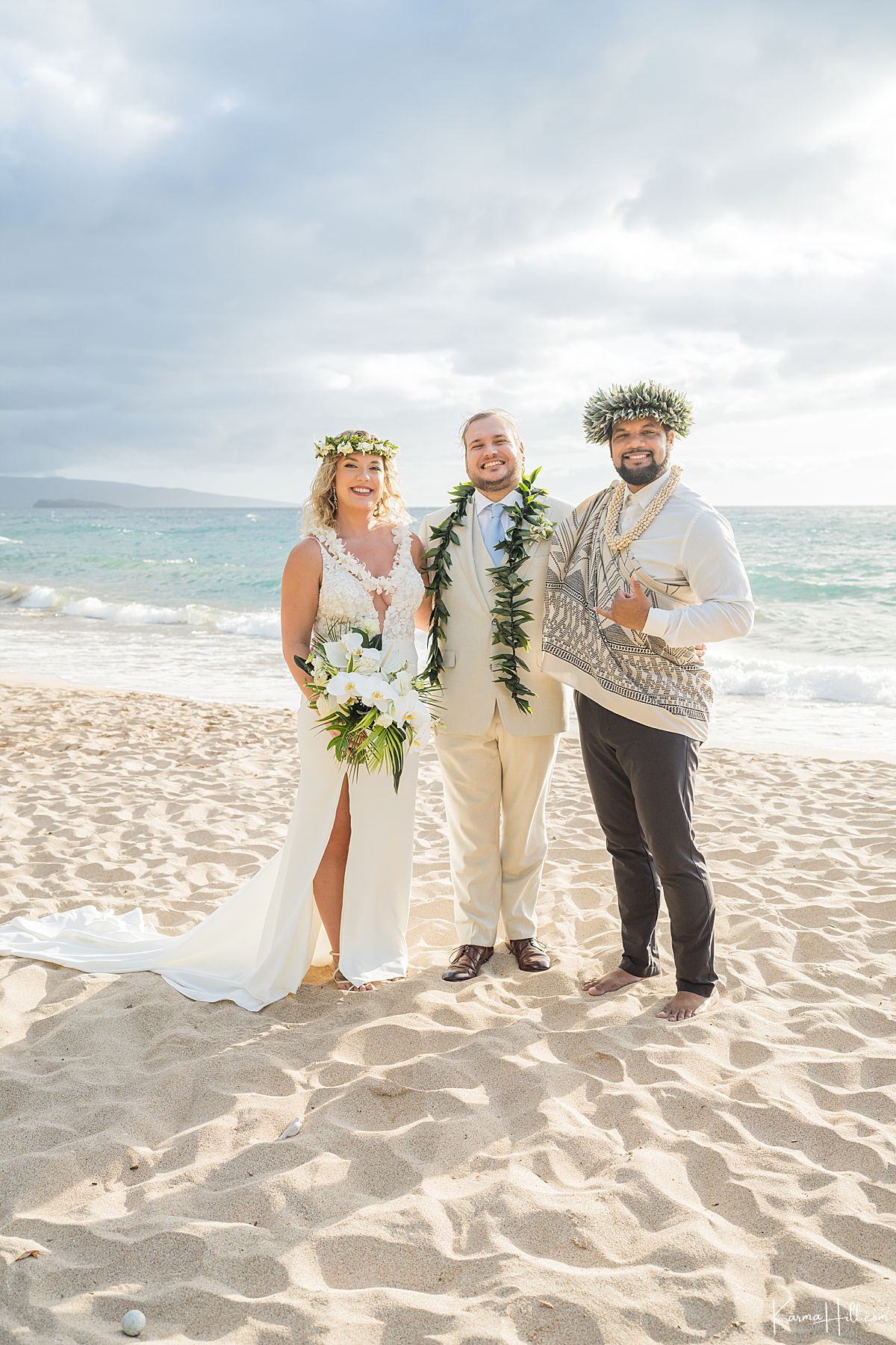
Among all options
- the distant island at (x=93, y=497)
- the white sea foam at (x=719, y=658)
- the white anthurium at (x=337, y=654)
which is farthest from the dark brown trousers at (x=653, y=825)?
the distant island at (x=93, y=497)

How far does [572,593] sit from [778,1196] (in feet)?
6.98

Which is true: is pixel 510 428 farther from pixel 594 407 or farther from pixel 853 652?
pixel 853 652

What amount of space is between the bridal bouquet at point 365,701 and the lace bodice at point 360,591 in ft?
0.55

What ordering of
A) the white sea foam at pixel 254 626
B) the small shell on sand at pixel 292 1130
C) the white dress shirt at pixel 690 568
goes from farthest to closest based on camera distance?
the white sea foam at pixel 254 626 → the white dress shirt at pixel 690 568 → the small shell on sand at pixel 292 1130

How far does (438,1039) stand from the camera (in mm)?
3311

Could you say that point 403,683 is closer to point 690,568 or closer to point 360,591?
point 360,591

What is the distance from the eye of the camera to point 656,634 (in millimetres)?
3268

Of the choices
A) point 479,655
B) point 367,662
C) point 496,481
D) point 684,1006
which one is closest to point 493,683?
point 479,655

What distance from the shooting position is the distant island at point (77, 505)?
116 metres

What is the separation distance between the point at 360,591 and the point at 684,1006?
2.04m

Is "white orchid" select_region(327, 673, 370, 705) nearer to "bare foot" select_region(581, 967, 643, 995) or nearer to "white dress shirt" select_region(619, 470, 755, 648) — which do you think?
"white dress shirt" select_region(619, 470, 755, 648)

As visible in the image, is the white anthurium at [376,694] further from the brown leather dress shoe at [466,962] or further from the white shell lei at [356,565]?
the brown leather dress shoe at [466,962]

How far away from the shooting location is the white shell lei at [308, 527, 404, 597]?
145 inches

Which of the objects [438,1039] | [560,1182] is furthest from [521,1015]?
[560,1182]
